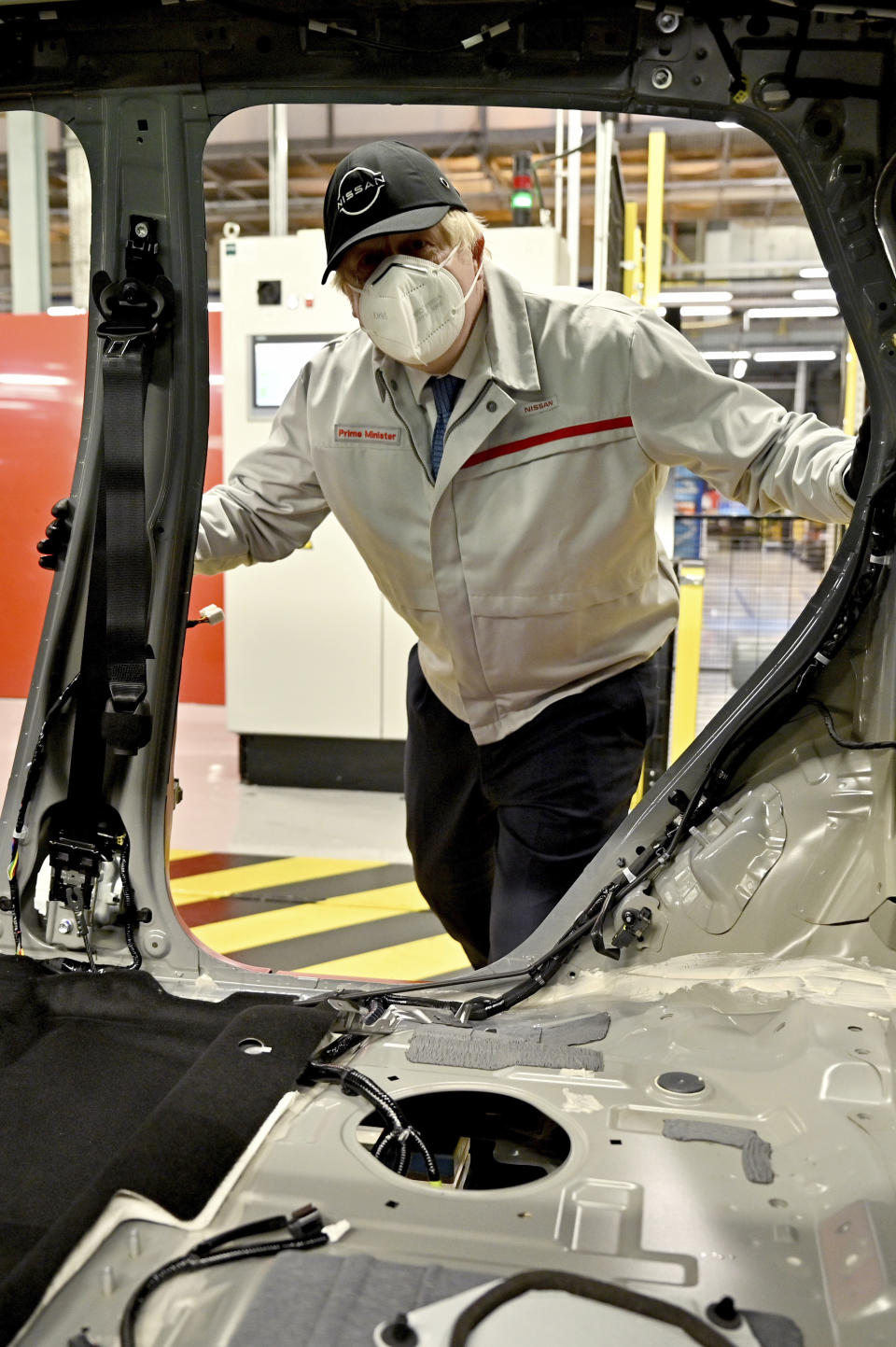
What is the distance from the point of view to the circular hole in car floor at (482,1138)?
1.54m

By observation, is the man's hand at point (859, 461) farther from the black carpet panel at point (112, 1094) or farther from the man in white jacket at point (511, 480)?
the black carpet panel at point (112, 1094)

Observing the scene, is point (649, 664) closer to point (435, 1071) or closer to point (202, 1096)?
point (435, 1071)

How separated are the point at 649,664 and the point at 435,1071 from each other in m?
1.13

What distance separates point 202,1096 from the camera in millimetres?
1378

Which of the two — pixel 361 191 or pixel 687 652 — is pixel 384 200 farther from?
pixel 687 652

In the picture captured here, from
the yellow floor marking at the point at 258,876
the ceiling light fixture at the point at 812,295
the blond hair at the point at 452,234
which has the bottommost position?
the yellow floor marking at the point at 258,876

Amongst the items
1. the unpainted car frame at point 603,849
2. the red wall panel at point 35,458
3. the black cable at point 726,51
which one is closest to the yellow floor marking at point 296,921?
the unpainted car frame at point 603,849

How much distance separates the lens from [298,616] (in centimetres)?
548

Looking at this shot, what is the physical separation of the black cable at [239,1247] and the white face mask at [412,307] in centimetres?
133

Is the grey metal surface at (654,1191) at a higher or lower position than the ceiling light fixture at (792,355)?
lower

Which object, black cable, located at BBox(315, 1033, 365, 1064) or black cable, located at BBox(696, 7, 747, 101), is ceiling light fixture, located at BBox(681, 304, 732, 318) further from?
black cable, located at BBox(315, 1033, 365, 1064)

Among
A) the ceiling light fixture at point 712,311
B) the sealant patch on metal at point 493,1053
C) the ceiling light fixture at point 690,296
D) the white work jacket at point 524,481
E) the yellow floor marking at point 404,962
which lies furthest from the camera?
the ceiling light fixture at point 712,311

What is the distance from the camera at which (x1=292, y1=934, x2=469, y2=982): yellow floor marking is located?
3504 mm

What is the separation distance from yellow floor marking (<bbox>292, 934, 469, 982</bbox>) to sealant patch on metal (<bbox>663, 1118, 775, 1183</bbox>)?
2.13 m
